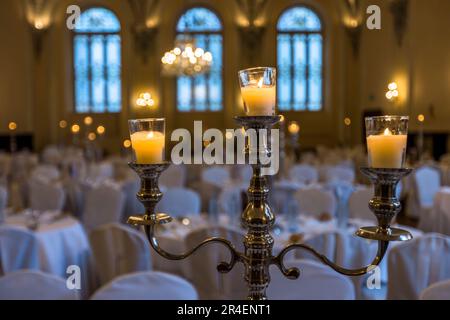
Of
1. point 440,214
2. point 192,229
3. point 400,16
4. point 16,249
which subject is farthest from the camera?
point 400,16

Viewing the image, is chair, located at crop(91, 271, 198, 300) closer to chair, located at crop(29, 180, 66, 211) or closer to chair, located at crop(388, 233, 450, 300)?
chair, located at crop(388, 233, 450, 300)

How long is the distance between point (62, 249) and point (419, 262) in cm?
284

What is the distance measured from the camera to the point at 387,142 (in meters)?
0.95

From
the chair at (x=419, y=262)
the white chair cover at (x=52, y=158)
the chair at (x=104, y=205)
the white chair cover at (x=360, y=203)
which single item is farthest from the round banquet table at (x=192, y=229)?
the white chair cover at (x=52, y=158)

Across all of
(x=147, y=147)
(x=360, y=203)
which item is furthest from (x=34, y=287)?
(x=360, y=203)

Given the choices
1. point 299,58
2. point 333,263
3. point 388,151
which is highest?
point 299,58

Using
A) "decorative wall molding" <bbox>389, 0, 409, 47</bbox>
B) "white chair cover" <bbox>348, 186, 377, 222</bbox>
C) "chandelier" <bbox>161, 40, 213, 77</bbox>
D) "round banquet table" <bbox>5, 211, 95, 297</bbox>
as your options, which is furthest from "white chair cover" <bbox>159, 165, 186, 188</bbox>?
"decorative wall molding" <bbox>389, 0, 409, 47</bbox>

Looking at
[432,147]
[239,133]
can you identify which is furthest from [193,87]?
[239,133]

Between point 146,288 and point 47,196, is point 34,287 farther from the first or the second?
point 47,196

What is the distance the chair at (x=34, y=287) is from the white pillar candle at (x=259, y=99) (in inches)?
67.2

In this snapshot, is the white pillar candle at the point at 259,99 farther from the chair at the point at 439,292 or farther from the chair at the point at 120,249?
the chair at the point at 120,249

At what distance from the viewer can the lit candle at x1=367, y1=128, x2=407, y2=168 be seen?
0.94m

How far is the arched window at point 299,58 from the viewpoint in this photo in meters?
17.1
